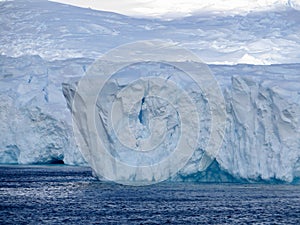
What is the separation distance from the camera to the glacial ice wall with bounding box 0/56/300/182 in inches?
1770

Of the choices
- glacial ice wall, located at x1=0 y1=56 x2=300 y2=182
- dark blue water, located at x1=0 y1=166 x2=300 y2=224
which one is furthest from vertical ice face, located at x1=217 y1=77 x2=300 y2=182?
dark blue water, located at x1=0 y1=166 x2=300 y2=224

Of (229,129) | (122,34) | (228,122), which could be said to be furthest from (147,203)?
(122,34)

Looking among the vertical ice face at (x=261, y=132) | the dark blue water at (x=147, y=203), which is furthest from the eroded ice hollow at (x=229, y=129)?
the dark blue water at (x=147, y=203)

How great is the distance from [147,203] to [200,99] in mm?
10386

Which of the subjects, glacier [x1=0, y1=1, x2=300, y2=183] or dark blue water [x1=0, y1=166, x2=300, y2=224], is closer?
dark blue water [x1=0, y1=166, x2=300, y2=224]

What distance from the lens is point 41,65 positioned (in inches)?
3167

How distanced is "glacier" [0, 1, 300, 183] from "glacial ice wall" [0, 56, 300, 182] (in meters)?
0.05

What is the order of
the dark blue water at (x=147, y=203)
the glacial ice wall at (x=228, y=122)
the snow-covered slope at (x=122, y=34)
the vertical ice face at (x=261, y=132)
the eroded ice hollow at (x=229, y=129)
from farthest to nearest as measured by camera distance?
the snow-covered slope at (x=122, y=34) → the glacial ice wall at (x=228, y=122) → the eroded ice hollow at (x=229, y=129) → the vertical ice face at (x=261, y=132) → the dark blue water at (x=147, y=203)

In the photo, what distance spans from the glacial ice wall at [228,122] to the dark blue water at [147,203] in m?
1.57

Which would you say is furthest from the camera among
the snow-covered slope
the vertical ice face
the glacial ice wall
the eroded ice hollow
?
the snow-covered slope

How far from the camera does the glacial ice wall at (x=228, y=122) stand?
44969 mm

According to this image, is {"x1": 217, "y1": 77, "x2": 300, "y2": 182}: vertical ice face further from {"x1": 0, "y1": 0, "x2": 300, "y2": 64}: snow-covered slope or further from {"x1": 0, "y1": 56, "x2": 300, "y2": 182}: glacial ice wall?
{"x1": 0, "y1": 0, "x2": 300, "y2": 64}: snow-covered slope

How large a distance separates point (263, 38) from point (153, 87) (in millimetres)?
53148

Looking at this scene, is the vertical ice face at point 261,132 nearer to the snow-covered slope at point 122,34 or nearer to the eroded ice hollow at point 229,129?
the eroded ice hollow at point 229,129
